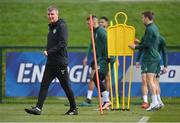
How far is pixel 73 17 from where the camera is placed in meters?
33.9

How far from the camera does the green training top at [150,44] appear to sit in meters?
17.7

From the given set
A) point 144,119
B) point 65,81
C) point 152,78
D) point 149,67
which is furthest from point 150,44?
point 144,119

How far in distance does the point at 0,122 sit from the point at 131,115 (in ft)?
9.87

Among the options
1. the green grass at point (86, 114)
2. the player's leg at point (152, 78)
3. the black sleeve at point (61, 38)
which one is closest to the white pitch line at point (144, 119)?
the green grass at point (86, 114)

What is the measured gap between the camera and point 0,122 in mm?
14367

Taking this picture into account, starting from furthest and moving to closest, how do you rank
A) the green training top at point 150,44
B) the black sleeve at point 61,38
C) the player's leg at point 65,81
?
the green training top at point 150,44 → the player's leg at point 65,81 → the black sleeve at point 61,38

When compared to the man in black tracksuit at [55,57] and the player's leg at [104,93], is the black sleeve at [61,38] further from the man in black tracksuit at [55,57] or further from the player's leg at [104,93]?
the player's leg at [104,93]

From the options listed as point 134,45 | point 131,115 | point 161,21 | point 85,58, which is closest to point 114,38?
point 134,45

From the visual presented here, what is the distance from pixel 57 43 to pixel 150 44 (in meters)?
2.79

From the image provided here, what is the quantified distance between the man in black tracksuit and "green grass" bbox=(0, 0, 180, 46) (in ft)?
49.2

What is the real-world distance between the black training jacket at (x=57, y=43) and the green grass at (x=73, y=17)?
592 inches

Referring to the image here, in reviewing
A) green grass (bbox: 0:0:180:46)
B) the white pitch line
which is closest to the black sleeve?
the white pitch line

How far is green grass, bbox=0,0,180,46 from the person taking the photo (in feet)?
105

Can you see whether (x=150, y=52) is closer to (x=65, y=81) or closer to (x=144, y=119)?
(x=65, y=81)
